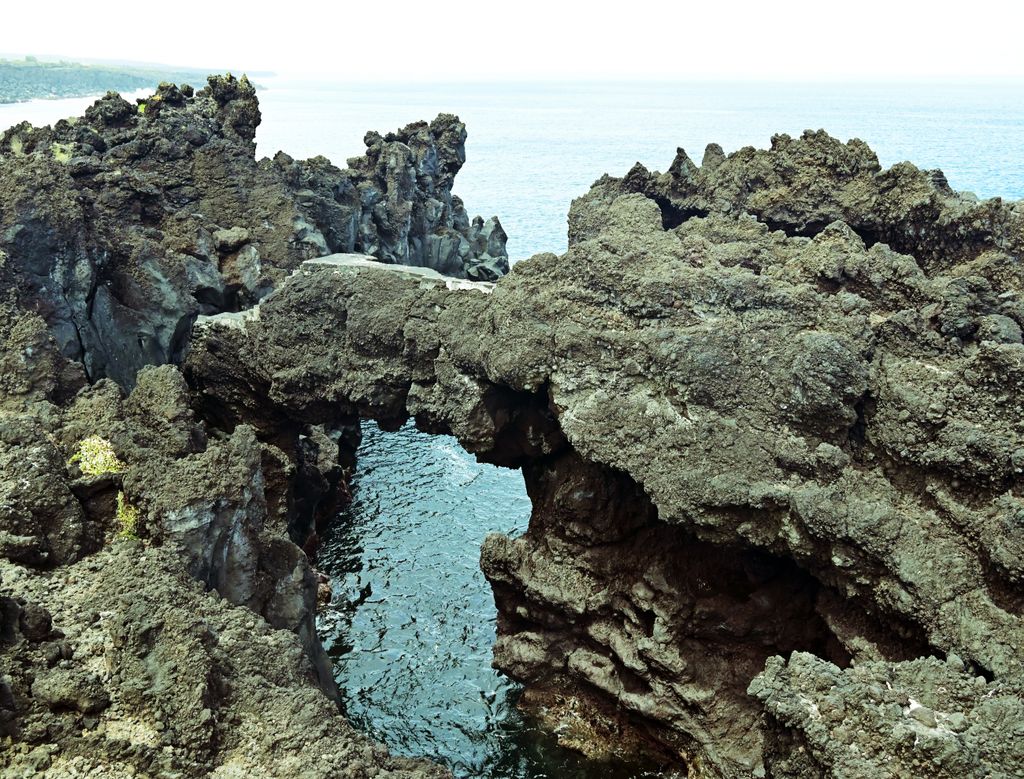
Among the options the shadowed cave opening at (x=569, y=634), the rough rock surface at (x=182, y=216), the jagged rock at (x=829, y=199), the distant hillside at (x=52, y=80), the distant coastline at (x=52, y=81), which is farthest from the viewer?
the distant hillside at (x=52, y=80)

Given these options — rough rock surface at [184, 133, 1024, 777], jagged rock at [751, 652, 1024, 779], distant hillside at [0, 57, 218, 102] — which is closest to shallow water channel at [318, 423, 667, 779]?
rough rock surface at [184, 133, 1024, 777]

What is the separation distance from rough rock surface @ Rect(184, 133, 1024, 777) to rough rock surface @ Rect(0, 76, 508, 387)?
2.90m

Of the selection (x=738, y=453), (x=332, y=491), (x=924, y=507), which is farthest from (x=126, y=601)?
(x=332, y=491)

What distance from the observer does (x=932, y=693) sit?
1178 cm

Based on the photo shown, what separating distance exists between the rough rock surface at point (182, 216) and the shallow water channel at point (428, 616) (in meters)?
7.47

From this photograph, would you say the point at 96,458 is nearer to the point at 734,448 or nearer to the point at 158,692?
the point at 158,692

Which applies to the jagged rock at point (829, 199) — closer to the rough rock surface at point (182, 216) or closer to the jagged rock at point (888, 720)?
the rough rock surface at point (182, 216)

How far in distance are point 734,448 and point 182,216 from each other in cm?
1928

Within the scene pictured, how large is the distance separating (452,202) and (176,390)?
3922cm

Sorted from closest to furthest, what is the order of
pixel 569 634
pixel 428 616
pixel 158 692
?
pixel 158 692
pixel 569 634
pixel 428 616

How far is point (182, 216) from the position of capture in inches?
1114

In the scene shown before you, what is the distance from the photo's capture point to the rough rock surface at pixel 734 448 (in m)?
13.0

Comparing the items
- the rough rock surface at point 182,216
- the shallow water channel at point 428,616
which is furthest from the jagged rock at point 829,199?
the rough rock surface at point 182,216

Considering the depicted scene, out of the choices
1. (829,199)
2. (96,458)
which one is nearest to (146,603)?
(96,458)
